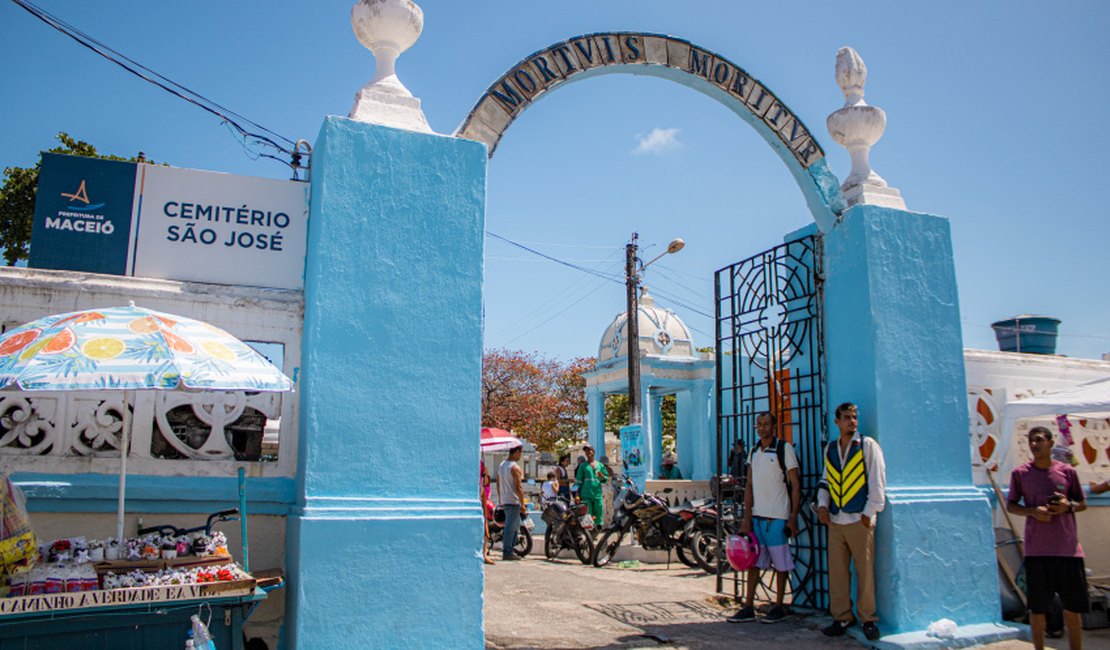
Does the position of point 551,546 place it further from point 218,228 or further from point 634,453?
point 218,228

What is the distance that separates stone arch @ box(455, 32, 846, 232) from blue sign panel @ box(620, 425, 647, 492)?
29.6ft

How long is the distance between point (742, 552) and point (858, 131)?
143 inches

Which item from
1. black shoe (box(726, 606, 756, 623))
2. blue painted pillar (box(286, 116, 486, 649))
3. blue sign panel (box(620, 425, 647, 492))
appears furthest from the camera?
blue sign panel (box(620, 425, 647, 492))

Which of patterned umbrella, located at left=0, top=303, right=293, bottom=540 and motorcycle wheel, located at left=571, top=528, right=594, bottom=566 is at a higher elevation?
patterned umbrella, located at left=0, top=303, right=293, bottom=540

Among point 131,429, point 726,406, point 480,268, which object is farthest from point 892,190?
point 726,406

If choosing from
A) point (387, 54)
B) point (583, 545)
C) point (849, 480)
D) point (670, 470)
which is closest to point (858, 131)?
point (849, 480)

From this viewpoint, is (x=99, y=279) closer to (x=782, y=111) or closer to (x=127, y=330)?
(x=127, y=330)

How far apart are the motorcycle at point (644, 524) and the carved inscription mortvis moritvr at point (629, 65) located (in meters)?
5.49

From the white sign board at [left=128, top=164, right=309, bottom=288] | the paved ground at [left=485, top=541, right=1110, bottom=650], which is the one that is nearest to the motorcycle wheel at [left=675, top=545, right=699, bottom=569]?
the paved ground at [left=485, top=541, right=1110, bottom=650]

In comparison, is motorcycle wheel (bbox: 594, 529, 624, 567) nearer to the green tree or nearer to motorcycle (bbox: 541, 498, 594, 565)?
motorcycle (bbox: 541, 498, 594, 565)

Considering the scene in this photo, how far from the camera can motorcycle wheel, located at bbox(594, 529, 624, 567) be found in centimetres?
1084

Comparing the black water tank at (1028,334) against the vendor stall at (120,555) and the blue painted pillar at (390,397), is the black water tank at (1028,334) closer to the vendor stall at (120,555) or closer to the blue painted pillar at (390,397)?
the blue painted pillar at (390,397)

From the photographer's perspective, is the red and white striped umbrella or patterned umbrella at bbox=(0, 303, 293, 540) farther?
the red and white striped umbrella

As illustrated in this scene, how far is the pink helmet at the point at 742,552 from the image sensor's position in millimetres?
6445
